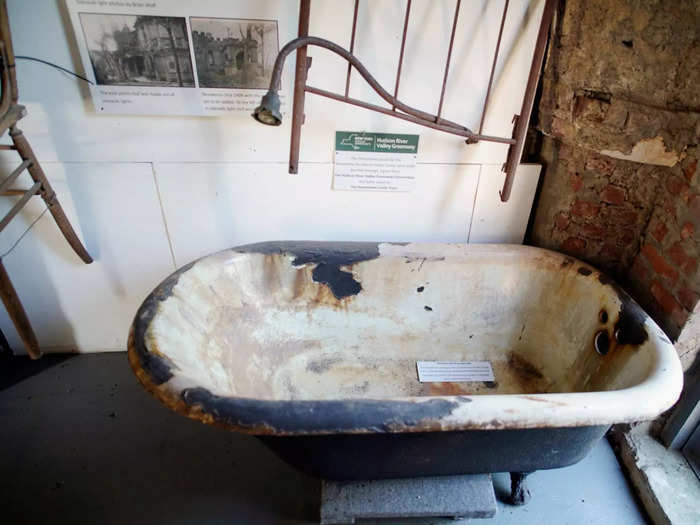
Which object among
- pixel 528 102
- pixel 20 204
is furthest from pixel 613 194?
pixel 20 204

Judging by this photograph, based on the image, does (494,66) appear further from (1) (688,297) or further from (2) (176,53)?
(2) (176,53)

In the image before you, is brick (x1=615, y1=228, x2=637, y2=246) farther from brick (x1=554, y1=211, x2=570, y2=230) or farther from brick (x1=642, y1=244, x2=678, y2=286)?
brick (x1=554, y1=211, x2=570, y2=230)

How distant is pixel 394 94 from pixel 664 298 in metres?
1.04

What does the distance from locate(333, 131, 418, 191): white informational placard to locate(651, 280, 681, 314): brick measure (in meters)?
0.85

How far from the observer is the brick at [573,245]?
1.50 m

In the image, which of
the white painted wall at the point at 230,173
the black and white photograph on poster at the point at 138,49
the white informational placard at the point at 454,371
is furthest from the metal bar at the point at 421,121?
the white informational placard at the point at 454,371

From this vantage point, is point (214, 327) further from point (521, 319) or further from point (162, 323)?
point (521, 319)

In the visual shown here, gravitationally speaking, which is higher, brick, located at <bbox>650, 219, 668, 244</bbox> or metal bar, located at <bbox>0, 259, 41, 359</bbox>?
brick, located at <bbox>650, 219, 668, 244</bbox>

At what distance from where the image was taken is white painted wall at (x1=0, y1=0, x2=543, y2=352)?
127 cm

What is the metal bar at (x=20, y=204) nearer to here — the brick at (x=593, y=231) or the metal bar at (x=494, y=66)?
the metal bar at (x=494, y=66)

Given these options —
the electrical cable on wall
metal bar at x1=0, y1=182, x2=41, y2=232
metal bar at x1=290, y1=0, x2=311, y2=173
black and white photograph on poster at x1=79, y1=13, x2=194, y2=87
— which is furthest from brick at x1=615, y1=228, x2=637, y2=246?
metal bar at x1=0, y1=182, x2=41, y2=232

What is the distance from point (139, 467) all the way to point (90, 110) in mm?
1185

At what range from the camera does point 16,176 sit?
49.0 inches

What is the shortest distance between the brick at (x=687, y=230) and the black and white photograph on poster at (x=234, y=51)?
1305 mm
